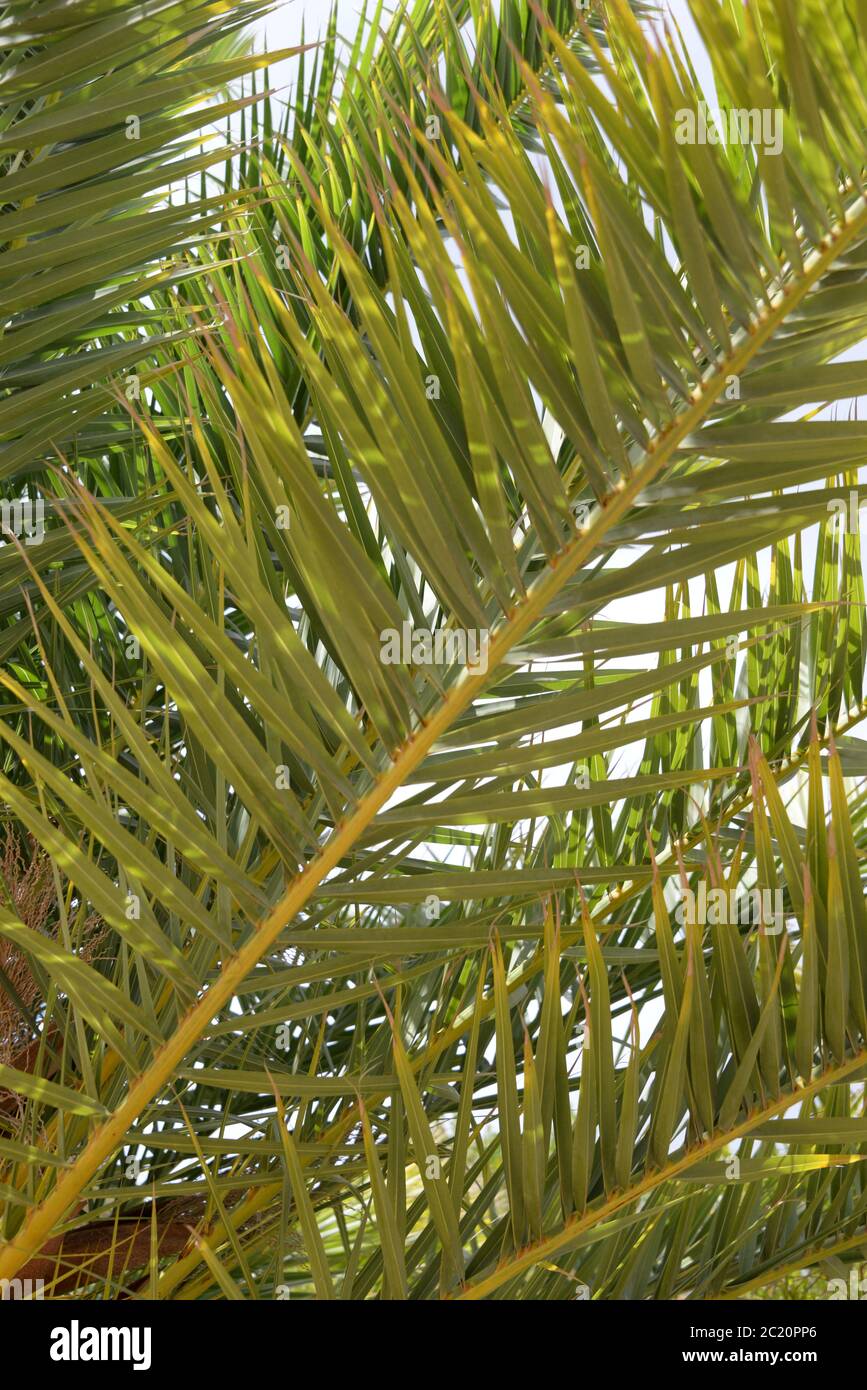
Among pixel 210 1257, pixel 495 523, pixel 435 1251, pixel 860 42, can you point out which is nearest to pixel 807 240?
pixel 860 42

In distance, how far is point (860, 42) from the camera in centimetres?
64

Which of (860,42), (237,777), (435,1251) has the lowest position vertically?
(435,1251)

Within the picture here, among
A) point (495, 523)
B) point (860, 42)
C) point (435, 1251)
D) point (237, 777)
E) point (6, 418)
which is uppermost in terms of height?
point (860, 42)

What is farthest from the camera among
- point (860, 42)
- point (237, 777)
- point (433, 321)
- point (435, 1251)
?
point (435, 1251)

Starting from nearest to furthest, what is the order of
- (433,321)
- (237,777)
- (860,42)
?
(860,42) < (237,777) < (433,321)

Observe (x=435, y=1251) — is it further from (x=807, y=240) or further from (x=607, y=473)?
(x=807, y=240)

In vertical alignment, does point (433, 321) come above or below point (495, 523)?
above

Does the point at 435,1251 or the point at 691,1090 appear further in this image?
the point at 435,1251

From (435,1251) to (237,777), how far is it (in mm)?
568

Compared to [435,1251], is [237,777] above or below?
above
